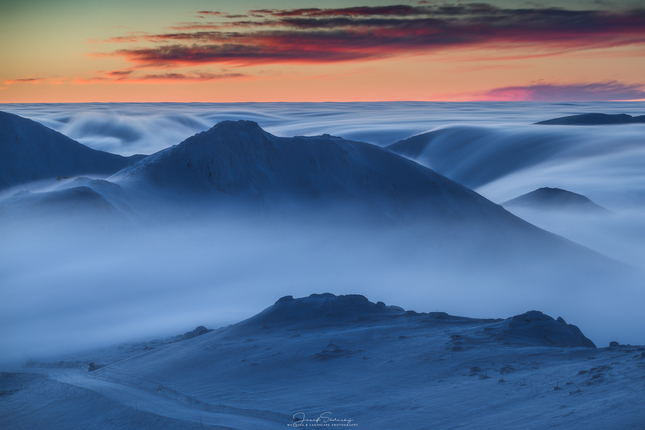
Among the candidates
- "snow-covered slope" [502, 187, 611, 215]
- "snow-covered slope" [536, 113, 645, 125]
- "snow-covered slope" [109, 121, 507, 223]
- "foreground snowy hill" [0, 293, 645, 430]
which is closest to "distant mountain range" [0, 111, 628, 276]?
"snow-covered slope" [109, 121, 507, 223]

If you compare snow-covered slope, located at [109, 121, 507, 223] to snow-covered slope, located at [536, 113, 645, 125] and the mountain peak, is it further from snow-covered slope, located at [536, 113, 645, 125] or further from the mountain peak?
snow-covered slope, located at [536, 113, 645, 125]

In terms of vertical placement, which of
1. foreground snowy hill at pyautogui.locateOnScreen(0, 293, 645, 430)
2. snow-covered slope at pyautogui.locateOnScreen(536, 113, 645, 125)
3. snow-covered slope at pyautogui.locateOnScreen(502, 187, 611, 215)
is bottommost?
foreground snowy hill at pyautogui.locateOnScreen(0, 293, 645, 430)

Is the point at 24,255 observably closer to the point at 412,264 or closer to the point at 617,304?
the point at 412,264

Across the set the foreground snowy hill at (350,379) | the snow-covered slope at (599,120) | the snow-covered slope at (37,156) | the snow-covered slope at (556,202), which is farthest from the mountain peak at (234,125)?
the snow-covered slope at (599,120)

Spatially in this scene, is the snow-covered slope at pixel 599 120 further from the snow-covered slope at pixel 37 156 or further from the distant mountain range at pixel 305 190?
the snow-covered slope at pixel 37 156

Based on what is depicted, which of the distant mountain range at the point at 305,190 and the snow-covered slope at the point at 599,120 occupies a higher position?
the snow-covered slope at the point at 599,120

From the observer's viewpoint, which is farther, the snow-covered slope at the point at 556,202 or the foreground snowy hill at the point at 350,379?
the snow-covered slope at the point at 556,202

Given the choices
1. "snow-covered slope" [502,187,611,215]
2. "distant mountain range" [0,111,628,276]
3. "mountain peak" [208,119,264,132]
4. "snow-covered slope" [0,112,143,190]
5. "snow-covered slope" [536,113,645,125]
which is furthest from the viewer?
"snow-covered slope" [536,113,645,125]
